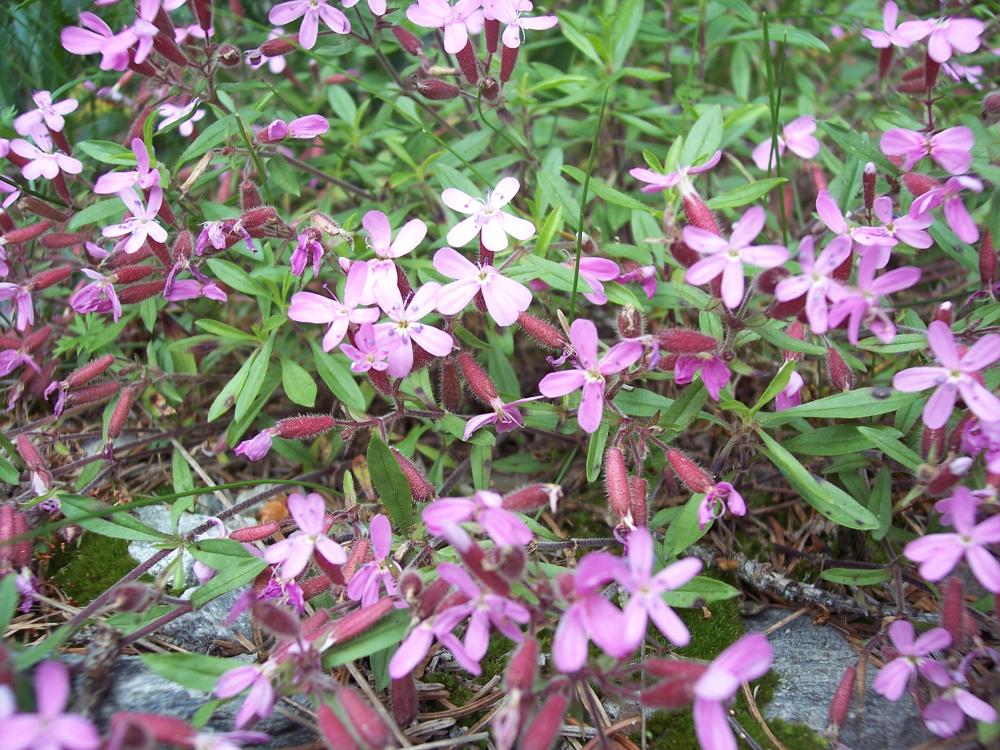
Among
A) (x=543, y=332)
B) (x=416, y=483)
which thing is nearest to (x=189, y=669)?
(x=416, y=483)

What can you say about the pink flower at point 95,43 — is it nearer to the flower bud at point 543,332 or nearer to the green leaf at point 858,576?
the flower bud at point 543,332

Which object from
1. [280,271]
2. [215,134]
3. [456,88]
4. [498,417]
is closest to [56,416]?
[280,271]

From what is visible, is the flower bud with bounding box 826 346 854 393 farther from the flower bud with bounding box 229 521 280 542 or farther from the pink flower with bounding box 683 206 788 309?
the flower bud with bounding box 229 521 280 542

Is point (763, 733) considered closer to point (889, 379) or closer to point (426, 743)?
point (426, 743)

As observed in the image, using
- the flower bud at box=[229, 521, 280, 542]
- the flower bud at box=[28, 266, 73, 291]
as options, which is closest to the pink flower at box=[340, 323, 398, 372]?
the flower bud at box=[229, 521, 280, 542]

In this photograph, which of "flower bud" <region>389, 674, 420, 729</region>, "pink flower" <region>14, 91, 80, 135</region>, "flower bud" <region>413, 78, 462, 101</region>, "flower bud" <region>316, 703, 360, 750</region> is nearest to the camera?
"flower bud" <region>316, 703, 360, 750</region>
